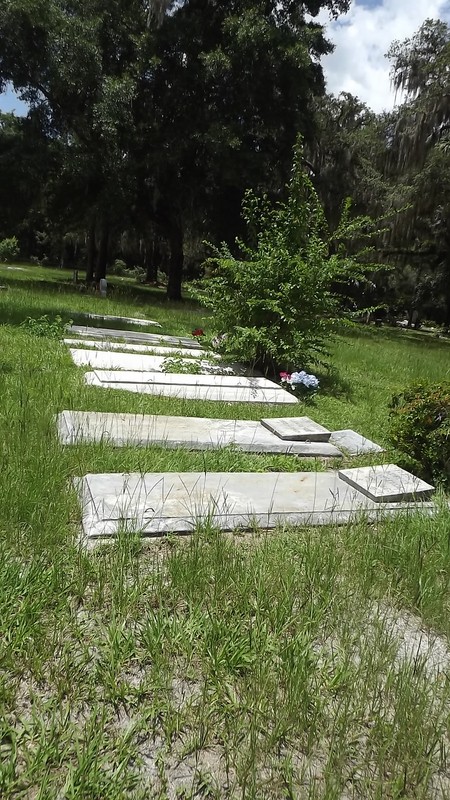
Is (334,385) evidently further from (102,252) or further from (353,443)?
(102,252)

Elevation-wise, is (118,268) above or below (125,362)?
below

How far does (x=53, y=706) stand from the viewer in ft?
4.36

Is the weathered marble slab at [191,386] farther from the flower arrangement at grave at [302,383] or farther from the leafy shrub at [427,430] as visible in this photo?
the leafy shrub at [427,430]

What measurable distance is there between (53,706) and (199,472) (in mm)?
1652

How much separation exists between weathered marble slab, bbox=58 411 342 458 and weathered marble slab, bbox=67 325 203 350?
367 cm

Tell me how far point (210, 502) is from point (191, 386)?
2740 millimetres

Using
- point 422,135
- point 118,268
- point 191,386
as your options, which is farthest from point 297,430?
point 118,268

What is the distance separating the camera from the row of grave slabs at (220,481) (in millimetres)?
2332

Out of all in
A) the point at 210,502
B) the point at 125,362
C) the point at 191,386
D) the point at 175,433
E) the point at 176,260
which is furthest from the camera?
the point at 176,260

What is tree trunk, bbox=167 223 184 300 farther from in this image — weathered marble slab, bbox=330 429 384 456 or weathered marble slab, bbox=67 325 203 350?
weathered marble slab, bbox=330 429 384 456

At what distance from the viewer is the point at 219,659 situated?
1.53m

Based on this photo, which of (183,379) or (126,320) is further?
(126,320)

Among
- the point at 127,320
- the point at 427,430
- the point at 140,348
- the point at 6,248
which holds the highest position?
the point at 427,430

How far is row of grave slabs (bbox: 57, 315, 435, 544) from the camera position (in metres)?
2.33
